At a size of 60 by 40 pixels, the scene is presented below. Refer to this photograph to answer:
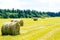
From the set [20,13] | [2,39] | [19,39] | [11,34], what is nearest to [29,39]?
[19,39]

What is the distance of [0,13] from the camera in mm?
107438

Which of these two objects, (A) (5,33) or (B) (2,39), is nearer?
(B) (2,39)

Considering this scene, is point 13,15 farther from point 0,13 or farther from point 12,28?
point 12,28

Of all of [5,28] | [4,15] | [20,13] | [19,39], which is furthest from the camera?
[20,13]

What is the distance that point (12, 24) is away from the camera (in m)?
22.4

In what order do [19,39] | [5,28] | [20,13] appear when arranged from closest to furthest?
[19,39] < [5,28] < [20,13]

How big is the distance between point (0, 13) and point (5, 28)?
86420 mm

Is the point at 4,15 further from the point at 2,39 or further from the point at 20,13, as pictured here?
the point at 2,39

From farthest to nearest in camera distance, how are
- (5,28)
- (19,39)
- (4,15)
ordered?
1. (4,15)
2. (5,28)
3. (19,39)

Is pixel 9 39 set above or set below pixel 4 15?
above

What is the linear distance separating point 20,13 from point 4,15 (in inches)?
584

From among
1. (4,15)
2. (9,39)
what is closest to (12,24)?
(9,39)

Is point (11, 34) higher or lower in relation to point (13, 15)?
higher

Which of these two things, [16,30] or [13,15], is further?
[13,15]
